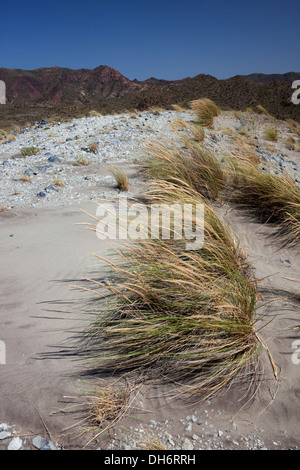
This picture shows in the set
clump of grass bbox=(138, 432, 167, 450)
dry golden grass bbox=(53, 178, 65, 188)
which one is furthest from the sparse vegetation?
clump of grass bbox=(138, 432, 167, 450)

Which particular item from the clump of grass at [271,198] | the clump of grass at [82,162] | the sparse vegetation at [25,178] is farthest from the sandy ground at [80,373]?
the clump of grass at [82,162]

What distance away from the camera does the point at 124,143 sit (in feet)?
20.7

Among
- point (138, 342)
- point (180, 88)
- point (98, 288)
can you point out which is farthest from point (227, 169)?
point (180, 88)

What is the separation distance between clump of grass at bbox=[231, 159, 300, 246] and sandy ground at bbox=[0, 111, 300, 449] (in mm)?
348

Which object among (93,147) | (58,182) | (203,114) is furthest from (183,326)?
(203,114)

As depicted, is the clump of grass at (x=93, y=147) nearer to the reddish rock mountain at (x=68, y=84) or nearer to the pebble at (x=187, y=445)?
the pebble at (x=187, y=445)

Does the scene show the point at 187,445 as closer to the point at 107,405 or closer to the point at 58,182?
the point at 107,405

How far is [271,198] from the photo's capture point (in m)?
3.35

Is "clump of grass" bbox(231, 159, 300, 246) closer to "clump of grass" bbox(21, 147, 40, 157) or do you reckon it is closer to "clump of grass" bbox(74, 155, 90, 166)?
"clump of grass" bbox(74, 155, 90, 166)

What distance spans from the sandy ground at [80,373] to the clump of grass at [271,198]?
0.35 meters

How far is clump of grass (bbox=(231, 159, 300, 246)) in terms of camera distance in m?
3.02

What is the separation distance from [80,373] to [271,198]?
2764 mm

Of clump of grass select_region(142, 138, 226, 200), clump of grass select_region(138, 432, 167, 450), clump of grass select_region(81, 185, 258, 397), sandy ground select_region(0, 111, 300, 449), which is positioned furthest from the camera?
clump of grass select_region(142, 138, 226, 200)

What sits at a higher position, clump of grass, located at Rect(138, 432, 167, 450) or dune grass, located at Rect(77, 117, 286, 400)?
dune grass, located at Rect(77, 117, 286, 400)
